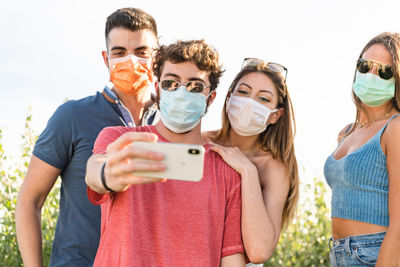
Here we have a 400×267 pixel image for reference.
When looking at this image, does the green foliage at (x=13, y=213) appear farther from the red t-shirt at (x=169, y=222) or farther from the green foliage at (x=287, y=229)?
the red t-shirt at (x=169, y=222)

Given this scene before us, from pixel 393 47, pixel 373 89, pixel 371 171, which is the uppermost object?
pixel 393 47

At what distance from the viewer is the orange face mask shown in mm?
3637

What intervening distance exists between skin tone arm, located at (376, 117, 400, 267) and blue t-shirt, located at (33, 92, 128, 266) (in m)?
2.01

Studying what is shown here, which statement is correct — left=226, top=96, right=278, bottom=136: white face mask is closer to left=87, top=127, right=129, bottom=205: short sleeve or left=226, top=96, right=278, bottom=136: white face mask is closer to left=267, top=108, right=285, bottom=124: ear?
left=267, top=108, right=285, bottom=124: ear

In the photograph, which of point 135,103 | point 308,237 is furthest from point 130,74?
point 308,237

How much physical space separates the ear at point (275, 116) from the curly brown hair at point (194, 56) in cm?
59

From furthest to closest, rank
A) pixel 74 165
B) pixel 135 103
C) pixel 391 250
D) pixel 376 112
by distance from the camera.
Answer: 1. pixel 376 112
2. pixel 135 103
3. pixel 74 165
4. pixel 391 250

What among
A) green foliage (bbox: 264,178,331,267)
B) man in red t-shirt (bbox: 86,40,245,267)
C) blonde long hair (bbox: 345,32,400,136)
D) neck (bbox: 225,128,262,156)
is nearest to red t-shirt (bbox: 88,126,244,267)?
man in red t-shirt (bbox: 86,40,245,267)

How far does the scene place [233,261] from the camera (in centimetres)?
278

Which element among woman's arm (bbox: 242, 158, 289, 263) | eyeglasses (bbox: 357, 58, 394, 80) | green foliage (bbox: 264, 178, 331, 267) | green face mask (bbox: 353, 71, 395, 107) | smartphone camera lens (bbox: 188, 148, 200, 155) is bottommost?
green foliage (bbox: 264, 178, 331, 267)

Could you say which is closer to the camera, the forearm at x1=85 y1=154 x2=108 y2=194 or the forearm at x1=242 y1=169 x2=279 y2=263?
the forearm at x1=85 y1=154 x2=108 y2=194

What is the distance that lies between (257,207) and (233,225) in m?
0.18

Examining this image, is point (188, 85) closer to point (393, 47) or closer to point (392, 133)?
point (392, 133)

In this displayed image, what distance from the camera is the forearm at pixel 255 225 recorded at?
2.82 metres
